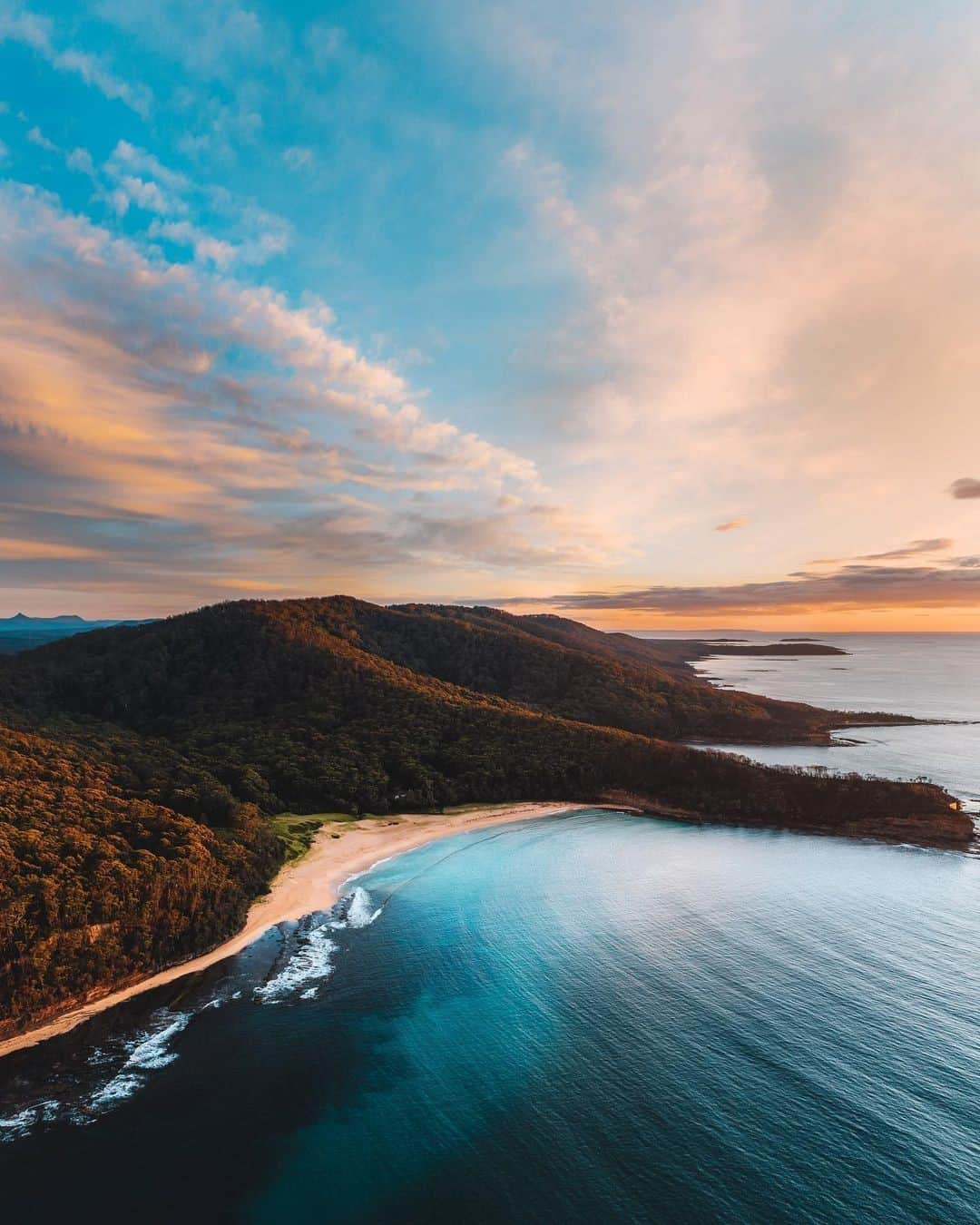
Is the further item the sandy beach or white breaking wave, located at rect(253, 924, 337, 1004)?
white breaking wave, located at rect(253, 924, 337, 1004)

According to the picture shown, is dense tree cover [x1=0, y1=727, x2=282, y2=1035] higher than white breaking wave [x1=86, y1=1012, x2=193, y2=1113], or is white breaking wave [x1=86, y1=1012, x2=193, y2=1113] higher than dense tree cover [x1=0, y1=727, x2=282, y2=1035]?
dense tree cover [x1=0, y1=727, x2=282, y2=1035]

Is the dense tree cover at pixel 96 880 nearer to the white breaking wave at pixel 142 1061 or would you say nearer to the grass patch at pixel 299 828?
the grass patch at pixel 299 828

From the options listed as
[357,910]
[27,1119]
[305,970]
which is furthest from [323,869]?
[27,1119]

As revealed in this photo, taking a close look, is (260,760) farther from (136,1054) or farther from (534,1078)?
(534,1078)

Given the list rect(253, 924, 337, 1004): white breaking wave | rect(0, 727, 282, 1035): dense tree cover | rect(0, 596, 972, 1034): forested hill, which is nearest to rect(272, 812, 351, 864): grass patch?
rect(0, 596, 972, 1034): forested hill

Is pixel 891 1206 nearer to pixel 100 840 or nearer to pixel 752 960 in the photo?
pixel 752 960

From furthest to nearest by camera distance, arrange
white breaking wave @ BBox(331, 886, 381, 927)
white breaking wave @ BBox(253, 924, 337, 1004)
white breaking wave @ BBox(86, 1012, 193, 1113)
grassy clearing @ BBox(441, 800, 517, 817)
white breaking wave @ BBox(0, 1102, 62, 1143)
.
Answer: grassy clearing @ BBox(441, 800, 517, 817), white breaking wave @ BBox(331, 886, 381, 927), white breaking wave @ BBox(253, 924, 337, 1004), white breaking wave @ BBox(86, 1012, 193, 1113), white breaking wave @ BBox(0, 1102, 62, 1143)

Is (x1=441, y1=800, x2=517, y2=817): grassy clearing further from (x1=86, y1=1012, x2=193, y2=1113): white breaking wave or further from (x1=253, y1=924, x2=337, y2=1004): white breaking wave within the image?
(x1=86, y1=1012, x2=193, y2=1113): white breaking wave
